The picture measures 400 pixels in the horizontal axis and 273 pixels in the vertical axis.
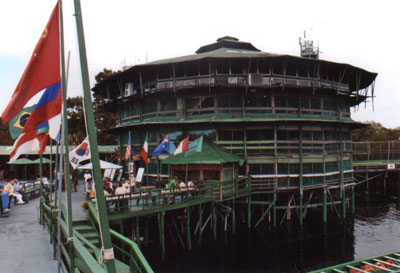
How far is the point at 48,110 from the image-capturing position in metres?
6.92

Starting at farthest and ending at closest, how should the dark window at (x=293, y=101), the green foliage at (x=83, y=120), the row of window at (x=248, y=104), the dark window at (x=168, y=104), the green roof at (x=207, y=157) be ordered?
the green foliage at (x=83, y=120)
the dark window at (x=168, y=104)
the dark window at (x=293, y=101)
the row of window at (x=248, y=104)
the green roof at (x=207, y=157)

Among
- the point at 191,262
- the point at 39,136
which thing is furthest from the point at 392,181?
the point at 39,136

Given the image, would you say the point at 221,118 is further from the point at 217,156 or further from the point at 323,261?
the point at 323,261

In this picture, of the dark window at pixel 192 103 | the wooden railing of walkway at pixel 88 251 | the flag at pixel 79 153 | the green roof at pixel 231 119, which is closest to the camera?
the wooden railing of walkway at pixel 88 251

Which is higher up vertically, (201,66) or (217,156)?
(201,66)

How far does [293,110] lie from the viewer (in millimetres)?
28484

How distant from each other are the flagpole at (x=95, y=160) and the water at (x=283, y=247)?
48.0 ft

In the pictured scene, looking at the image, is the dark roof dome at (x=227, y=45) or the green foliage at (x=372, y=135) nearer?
the dark roof dome at (x=227, y=45)

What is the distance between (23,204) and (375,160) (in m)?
46.7

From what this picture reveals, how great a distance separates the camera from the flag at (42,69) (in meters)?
6.63

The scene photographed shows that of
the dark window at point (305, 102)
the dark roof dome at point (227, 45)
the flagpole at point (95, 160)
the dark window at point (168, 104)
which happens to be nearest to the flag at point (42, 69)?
the flagpole at point (95, 160)

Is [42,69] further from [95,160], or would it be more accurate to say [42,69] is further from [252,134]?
[252,134]

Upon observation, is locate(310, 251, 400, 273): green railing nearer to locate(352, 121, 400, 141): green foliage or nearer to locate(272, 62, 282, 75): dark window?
locate(272, 62, 282, 75): dark window

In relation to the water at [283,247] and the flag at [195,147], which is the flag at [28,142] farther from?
the flag at [195,147]
